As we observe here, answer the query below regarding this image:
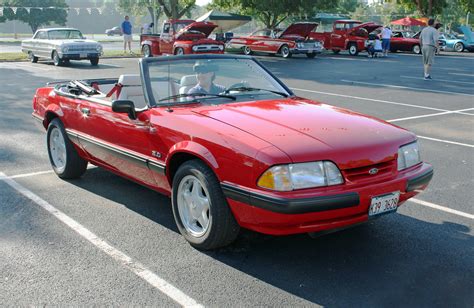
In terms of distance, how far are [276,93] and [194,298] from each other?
2410 mm

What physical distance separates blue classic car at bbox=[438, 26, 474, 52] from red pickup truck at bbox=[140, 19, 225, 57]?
61.2 feet

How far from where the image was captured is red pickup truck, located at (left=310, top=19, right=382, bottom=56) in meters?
29.9

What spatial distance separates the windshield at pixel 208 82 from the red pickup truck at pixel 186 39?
17.8m

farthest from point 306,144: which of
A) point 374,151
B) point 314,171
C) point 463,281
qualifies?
point 463,281

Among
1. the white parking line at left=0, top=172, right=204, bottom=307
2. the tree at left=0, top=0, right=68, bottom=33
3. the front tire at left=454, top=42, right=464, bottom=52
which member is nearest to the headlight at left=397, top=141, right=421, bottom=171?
the white parking line at left=0, top=172, right=204, bottom=307

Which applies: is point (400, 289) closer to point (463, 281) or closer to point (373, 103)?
point (463, 281)

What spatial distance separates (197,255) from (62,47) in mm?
18045

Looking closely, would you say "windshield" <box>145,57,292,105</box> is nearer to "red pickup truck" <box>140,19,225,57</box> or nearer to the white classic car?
the white classic car

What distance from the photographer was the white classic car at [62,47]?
2047 cm

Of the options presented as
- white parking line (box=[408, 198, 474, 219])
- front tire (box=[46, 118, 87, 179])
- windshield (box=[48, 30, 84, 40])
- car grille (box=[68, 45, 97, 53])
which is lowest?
white parking line (box=[408, 198, 474, 219])

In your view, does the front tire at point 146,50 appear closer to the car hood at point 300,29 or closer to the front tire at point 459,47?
the car hood at point 300,29

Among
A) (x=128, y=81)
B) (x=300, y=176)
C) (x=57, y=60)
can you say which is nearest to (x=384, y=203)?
(x=300, y=176)

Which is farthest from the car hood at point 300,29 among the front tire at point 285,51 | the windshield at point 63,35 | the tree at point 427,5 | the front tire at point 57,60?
the tree at point 427,5

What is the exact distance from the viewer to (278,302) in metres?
3.37
